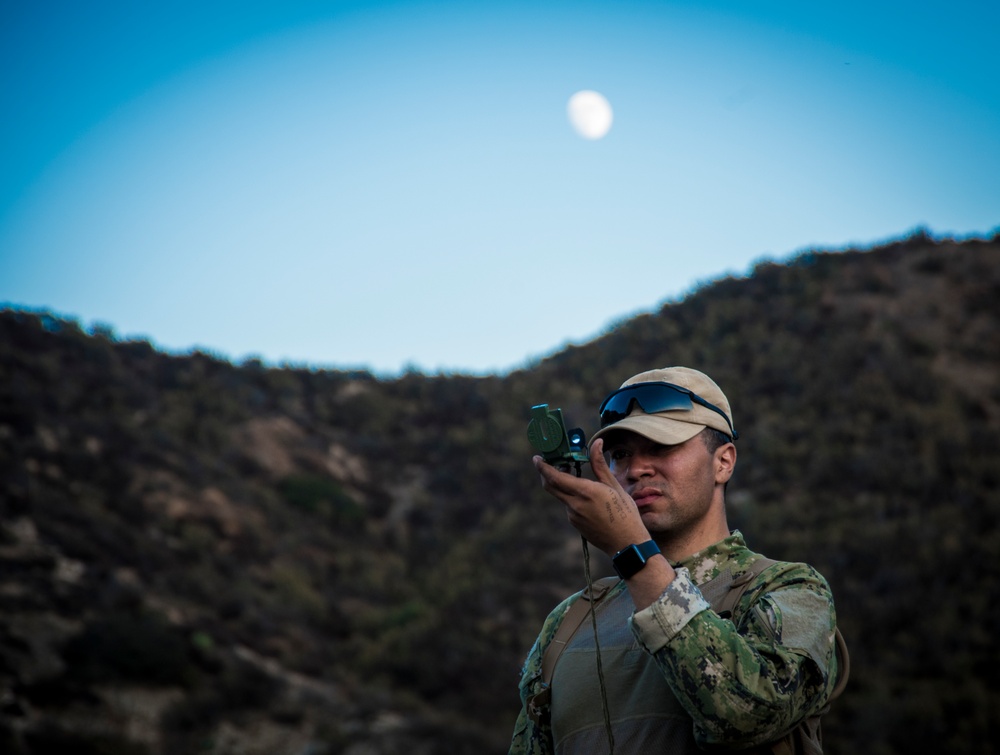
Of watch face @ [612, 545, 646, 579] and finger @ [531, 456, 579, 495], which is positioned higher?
finger @ [531, 456, 579, 495]

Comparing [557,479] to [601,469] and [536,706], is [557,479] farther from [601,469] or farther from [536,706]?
[536,706]

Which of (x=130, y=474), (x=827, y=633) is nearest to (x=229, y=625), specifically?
(x=130, y=474)

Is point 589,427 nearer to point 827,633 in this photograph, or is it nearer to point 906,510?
point 906,510

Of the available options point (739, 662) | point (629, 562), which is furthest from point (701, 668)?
point (629, 562)

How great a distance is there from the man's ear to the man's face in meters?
0.04

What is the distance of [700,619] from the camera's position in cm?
166

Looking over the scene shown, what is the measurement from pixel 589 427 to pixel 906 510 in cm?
882

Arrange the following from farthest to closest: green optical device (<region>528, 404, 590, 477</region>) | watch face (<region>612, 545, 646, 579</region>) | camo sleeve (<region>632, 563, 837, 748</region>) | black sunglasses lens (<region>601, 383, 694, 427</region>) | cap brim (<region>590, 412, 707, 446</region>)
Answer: black sunglasses lens (<region>601, 383, 694, 427</region>), cap brim (<region>590, 412, 707, 446</region>), green optical device (<region>528, 404, 590, 477</region>), watch face (<region>612, 545, 646, 579</region>), camo sleeve (<region>632, 563, 837, 748</region>)

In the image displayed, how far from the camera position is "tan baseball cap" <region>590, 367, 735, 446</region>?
221 centimetres

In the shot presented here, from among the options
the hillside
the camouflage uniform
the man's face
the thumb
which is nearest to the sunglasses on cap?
the man's face

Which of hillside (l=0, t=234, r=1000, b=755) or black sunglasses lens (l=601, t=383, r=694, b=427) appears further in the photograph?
hillside (l=0, t=234, r=1000, b=755)

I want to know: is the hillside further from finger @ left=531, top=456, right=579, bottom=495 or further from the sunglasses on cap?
finger @ left=531, top=456, right=579, bottom=495

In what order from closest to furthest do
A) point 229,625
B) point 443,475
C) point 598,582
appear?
1. point 598,582
2. point 229,625
3. point 443,475

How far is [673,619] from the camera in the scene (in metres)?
1.66
